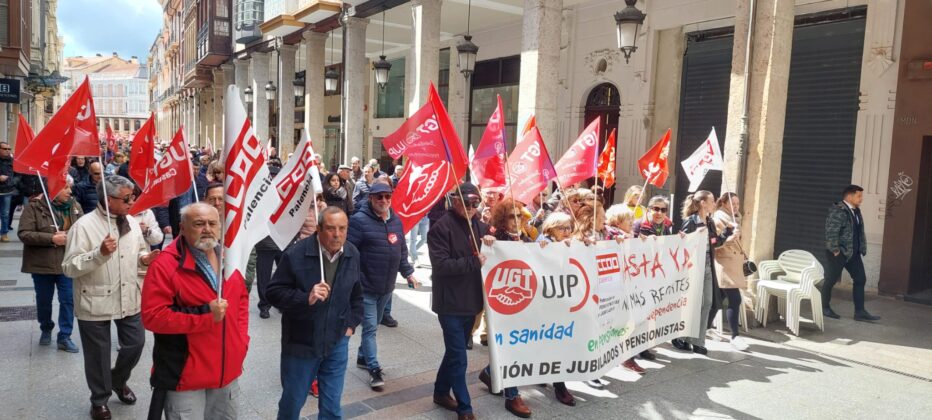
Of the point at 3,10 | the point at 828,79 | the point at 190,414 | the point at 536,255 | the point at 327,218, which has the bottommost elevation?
the point at 190,414

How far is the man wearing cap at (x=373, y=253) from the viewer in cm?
548

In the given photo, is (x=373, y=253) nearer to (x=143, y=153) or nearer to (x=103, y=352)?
(x=103, y=352)

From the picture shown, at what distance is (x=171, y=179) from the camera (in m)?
4.69

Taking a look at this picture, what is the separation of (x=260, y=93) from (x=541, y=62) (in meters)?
17.3

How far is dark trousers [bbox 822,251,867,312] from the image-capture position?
8.59m

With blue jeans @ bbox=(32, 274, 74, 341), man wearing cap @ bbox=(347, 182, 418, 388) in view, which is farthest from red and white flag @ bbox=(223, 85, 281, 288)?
blue jeans @ bbox=(32, 274, 74, 341)

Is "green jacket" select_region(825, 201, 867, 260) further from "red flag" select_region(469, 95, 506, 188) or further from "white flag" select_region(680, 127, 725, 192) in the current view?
"red flag" select_region(469, 95, 506, 188)

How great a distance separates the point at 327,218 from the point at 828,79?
1024 centimetres

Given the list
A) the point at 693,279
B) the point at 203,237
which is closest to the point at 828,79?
the point at 693,279

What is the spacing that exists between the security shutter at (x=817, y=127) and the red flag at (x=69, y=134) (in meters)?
10.9

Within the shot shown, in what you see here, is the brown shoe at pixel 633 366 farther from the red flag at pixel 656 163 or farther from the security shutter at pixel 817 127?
the security shutter at pixel 817 127

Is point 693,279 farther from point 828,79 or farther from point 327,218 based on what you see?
point 828,79

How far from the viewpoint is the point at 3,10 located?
17.7m

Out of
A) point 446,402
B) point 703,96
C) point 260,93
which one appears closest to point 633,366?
point 446,402
